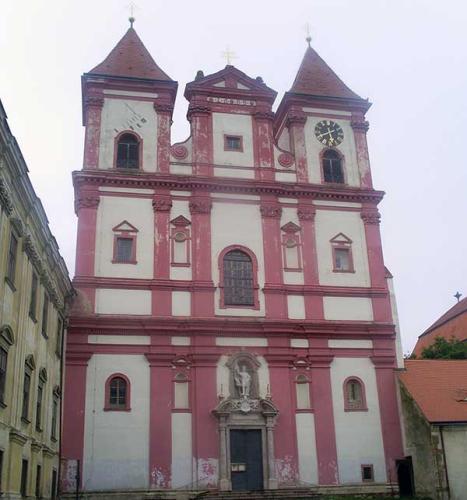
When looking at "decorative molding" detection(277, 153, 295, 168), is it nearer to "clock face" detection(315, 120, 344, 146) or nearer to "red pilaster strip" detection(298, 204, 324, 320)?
"clock face" detection(315, 120, 344, 146)

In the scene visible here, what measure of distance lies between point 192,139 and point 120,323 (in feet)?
33.1

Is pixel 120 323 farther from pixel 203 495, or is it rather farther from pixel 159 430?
pixel 203 495

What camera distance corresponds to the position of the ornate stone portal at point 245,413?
29141 mm

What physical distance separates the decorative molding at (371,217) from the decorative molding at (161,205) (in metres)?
9.60

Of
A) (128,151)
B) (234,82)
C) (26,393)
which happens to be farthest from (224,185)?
(26,393)

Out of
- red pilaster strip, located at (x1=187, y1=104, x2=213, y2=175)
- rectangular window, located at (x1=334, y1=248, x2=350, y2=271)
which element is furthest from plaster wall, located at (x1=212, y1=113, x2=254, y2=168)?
rectangular window, located at (x1=334, y1=248, x2=350, y2=271)

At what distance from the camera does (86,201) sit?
106 ft

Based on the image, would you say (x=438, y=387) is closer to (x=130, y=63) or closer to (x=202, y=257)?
(x=202, y=257)

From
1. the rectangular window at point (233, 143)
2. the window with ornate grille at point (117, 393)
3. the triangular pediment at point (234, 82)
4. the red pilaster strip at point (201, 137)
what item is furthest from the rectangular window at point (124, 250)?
the triangular pediment at point (234, 82)

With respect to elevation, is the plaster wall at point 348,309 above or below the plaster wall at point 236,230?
below

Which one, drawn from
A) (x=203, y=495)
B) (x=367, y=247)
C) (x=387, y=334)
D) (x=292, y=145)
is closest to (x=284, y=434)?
(x=203, y=495)

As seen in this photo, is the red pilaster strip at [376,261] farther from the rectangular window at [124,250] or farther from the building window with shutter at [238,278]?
the rectangular window at [124,250]

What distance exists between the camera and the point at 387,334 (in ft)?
107

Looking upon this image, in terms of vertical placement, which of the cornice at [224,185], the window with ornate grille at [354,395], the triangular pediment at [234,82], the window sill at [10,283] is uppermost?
the triangular pediment at [234,82]
